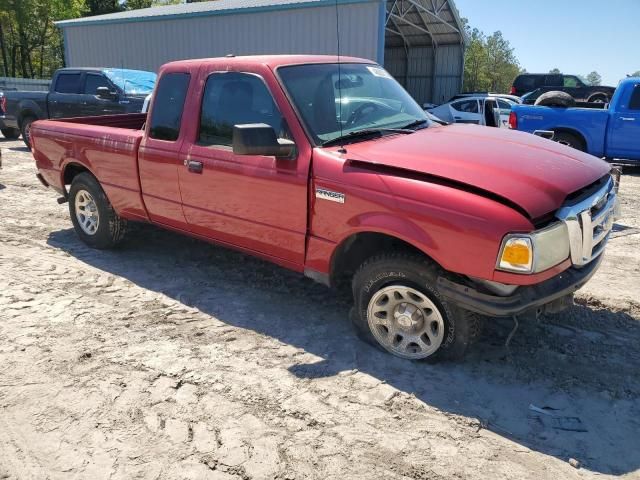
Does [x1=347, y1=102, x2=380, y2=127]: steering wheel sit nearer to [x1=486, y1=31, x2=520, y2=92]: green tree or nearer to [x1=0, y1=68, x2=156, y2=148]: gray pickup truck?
[x1=0, y1=68, x2=156, y2=148]: gray pickup truck

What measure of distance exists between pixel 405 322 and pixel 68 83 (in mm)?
11860

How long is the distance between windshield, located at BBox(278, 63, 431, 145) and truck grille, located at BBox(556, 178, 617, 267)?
1506 millimetres

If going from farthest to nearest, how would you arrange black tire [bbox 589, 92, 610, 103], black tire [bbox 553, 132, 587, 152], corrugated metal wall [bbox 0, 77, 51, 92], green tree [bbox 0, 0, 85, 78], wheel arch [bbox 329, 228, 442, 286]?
green tree [bbox 0, 0, 85, 78], corrugated metal wall [bbox 0, 77, 51, 92], black tire [bbox 589, 92, 610, 103], black tire [bbox 553, 132, 587, 152], wheel arch [bbox 329, 228, 442, 286]

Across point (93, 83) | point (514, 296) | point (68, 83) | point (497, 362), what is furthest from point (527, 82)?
point (514, 296)

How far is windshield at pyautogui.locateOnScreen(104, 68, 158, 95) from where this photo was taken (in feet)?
38.1

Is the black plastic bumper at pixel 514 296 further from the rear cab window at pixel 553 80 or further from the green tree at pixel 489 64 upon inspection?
the green tree at pixel 489 64

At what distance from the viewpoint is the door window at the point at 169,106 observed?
4598mm

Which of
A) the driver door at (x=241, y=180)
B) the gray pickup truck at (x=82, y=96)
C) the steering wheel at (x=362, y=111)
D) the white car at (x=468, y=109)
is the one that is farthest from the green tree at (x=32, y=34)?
the steering wheel at (x=362, y=111)

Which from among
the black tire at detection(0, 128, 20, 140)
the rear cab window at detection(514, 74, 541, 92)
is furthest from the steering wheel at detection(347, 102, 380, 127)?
the rear cab window at detection(514, 74, 541, 92)

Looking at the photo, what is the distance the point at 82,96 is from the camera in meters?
12.1

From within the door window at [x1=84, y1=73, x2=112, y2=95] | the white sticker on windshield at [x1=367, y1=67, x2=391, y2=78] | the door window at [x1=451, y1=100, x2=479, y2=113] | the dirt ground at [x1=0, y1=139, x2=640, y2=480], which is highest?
the door window at [x1=84, y1=73, x2=112, y2=95]

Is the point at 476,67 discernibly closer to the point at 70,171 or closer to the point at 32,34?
the point at 32,34

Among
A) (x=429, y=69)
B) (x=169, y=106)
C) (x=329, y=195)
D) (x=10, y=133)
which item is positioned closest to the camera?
(x=329, y=195)

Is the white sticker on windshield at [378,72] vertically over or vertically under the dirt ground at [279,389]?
over
